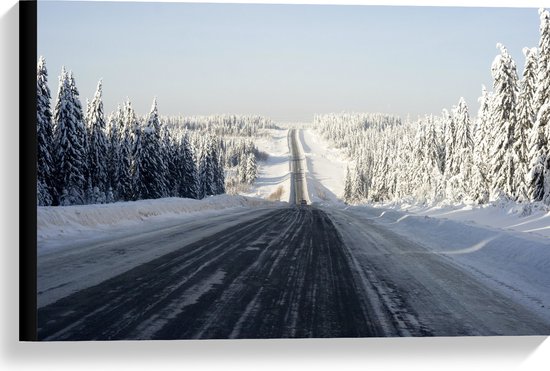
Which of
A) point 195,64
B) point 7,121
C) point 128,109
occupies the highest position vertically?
point 128,109

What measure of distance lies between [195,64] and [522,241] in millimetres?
8329

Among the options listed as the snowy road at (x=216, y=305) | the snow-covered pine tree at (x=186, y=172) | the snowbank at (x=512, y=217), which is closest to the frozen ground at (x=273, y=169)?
the snow-covered pine tree at (x=186, y=172)

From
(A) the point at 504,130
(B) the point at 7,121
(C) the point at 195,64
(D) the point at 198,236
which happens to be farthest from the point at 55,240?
(A) the point at 504,130

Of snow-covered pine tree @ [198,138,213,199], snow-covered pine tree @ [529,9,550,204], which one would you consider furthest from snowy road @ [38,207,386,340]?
snow-covered pine tree @ [198,138,213,199]

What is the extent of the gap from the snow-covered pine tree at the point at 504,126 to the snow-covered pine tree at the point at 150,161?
3189 centimetres

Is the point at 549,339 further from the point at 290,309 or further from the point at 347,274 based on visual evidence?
the point at 290,309

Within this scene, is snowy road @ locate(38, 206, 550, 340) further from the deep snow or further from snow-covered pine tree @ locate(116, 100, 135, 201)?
snow-covered pine tree @ locate(116, 100, 135, 201)

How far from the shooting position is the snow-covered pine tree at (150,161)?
4456cm

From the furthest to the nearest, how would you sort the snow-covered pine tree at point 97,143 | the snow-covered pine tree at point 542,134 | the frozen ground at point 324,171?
the frozen ground at point 324,171
the snow-covered pine tree at point 97,143
the snow-covered pine tree at point 542,134

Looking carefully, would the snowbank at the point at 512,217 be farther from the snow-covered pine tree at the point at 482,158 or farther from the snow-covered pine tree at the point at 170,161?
the snow-covered pine tree at the point at 170,161

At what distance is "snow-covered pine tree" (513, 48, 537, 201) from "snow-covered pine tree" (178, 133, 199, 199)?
4317cm

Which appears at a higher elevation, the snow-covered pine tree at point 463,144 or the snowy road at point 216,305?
the snow-covered pine tree at point 463,144

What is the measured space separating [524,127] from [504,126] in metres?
2.11

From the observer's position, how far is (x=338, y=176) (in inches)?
5354
